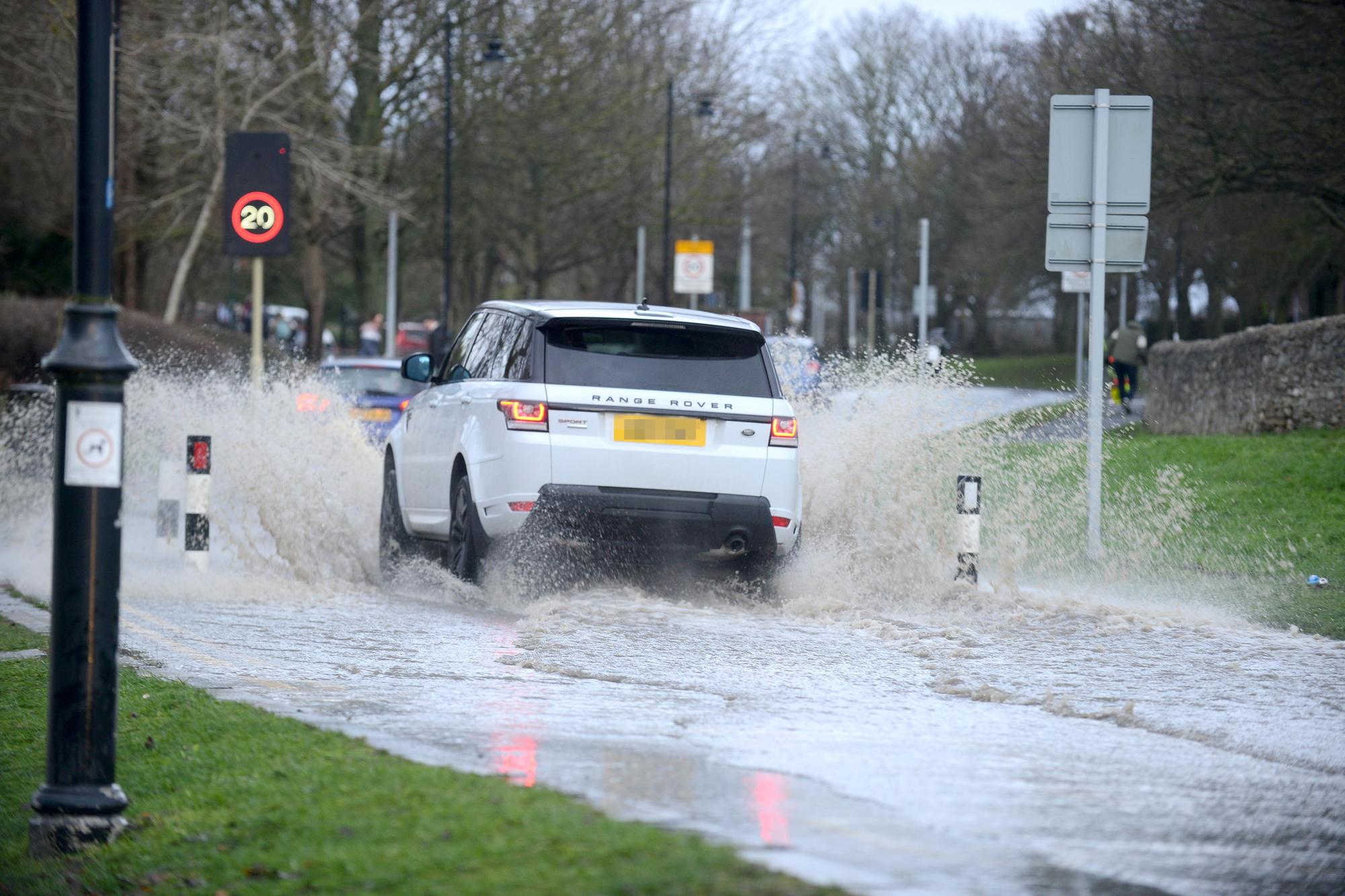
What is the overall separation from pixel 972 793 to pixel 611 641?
144 inches

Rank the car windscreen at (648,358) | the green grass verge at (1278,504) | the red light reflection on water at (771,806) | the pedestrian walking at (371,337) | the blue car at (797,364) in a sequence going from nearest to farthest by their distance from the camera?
1. the red light reflection on water at (771,806)
2. the car windscreen at (648,358)
3. the green grass verge at (1278,504)
4. the blue car at (797,364)
5. the pedestrian walking at (371,337)

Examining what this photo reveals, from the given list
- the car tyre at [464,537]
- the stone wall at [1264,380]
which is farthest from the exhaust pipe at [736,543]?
the stone wall at [1264,380]

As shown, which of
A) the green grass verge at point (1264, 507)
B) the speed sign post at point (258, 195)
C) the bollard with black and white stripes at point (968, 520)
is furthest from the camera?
the speed sign post at point (258, 195)

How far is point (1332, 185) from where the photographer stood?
26734mm

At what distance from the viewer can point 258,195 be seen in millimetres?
15938

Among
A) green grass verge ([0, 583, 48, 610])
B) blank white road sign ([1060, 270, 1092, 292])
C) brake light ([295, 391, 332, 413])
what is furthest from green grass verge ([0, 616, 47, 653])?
blank white road sign ([1060, 270, 1092, 292])

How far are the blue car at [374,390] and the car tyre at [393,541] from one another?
307 inches

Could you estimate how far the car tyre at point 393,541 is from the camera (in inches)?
483

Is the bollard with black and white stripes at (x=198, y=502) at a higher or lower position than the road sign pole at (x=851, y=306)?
lower

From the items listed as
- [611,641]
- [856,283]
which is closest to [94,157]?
[611,641]

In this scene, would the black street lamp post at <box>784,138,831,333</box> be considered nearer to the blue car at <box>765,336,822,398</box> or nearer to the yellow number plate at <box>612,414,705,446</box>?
the blue car at <box>765,336,822,398</box>

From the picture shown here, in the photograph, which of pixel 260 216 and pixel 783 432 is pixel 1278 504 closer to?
pixel 783 432

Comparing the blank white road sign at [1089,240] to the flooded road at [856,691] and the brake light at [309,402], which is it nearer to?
the flooded road at [856,691]

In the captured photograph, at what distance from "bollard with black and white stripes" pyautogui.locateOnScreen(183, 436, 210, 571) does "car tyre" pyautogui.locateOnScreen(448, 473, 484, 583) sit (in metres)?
1.91
